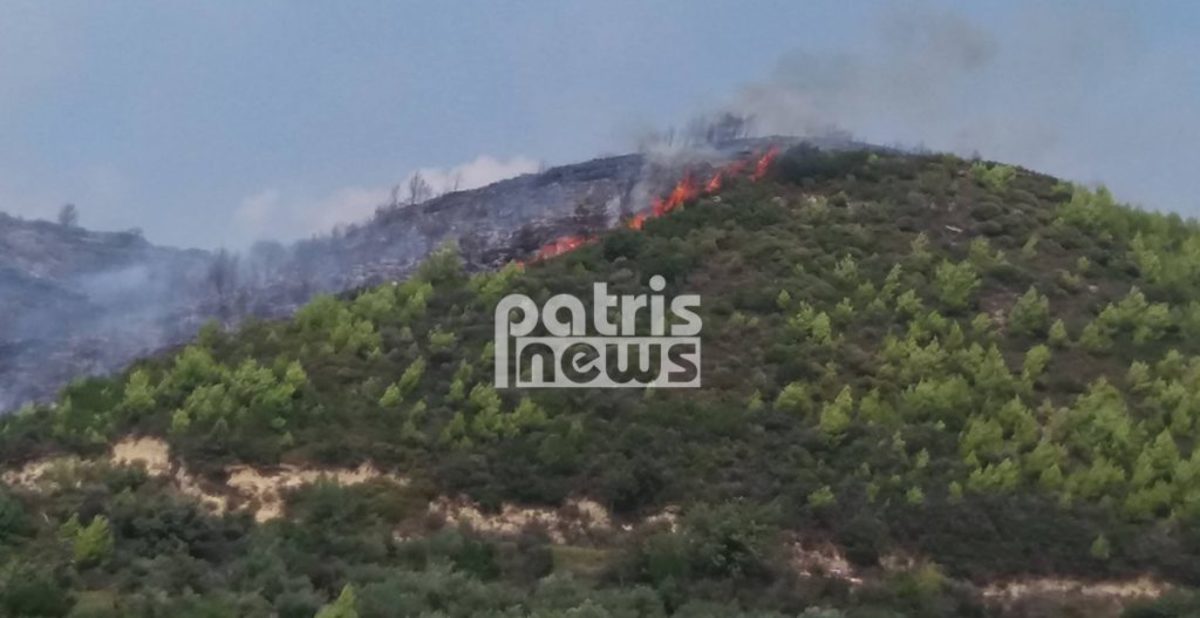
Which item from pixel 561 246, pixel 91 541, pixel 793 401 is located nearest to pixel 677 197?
pixel 561 246

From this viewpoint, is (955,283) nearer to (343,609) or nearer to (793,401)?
(793,401)

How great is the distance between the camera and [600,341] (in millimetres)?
21234

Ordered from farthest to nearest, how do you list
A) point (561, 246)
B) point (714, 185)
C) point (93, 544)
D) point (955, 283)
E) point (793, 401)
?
point (714, 185) → point (561, 246) → point (955, 283) → point (793, 401) → point (93, 544)

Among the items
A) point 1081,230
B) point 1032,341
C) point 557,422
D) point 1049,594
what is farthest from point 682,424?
point 1081,230

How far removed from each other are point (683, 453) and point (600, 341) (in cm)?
329

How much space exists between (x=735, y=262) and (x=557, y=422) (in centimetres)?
631

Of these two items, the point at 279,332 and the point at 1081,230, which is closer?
the point at 279,332

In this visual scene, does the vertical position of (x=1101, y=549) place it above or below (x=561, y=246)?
below

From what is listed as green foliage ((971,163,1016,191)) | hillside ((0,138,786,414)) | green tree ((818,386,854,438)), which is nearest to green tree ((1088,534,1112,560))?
green tree ((818,386,854,438))

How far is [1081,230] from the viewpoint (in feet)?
90.1

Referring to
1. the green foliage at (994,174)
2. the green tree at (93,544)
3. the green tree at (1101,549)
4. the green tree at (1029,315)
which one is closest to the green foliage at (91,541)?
the green tree at (93,544)

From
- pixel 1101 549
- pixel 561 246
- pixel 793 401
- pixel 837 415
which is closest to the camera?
pixel 1101 549

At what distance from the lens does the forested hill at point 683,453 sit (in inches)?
567

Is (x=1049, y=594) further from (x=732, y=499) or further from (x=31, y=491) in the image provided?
(x=31, y=491)
